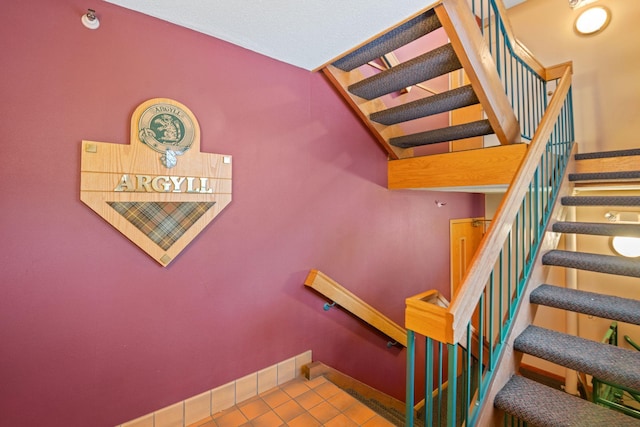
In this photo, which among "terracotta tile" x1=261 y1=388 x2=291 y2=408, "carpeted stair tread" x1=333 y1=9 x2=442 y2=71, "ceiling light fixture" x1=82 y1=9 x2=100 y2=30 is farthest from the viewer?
"terracotta tile" x1=261 y1=388 x2=291 y2=408

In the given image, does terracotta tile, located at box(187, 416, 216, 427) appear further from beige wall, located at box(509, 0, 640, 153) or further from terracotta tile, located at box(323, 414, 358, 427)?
beige wall, located at box(509, 0, 640, 153)

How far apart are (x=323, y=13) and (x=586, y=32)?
360 centimetres

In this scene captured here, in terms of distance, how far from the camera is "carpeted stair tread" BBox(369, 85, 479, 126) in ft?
6.35

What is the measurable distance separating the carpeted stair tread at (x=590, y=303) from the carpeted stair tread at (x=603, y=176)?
111cm

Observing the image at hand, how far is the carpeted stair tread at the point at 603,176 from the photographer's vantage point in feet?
7.39

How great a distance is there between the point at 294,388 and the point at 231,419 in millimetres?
442

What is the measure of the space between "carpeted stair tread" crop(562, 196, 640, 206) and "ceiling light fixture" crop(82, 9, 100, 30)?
3.22 meters

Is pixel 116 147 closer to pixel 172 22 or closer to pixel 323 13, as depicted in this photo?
pixel 172 22

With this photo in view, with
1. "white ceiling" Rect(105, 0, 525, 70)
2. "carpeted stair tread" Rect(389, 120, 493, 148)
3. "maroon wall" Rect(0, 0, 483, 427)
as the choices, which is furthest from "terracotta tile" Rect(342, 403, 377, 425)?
"white ceiling" Rect(105, 0, 525, 70)

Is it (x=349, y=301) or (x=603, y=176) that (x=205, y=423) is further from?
(x=603, y=176)

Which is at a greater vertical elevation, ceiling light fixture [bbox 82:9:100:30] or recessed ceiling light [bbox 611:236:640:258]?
ceiling light fixture [bbox 82:9:100:30]

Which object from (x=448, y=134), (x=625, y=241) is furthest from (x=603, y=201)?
(x=625, y=241)

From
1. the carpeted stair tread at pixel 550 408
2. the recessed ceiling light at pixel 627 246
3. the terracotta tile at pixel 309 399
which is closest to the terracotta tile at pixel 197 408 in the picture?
the terracotta tile at pixel 309 399

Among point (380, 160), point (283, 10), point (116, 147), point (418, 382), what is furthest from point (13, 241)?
point (418, 382)
